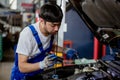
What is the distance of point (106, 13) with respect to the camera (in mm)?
1742

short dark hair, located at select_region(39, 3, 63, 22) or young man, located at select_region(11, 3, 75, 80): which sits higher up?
short dark hair, located at select_region(39, 3, 63, 22)

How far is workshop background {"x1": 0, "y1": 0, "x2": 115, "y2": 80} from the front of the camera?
3956 millimetres

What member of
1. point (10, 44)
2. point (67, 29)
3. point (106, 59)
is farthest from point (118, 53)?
point (10, 44)

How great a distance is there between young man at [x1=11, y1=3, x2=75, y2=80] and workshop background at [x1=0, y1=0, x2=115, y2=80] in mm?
432

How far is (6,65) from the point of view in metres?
6.08

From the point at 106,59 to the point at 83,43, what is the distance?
205 centimetres

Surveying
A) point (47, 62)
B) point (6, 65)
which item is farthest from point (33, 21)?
point (47, 62)

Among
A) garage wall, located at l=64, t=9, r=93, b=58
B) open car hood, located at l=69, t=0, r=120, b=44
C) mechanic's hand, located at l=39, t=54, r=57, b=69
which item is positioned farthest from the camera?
garage wall, located at l=64, t=9, r=93, b=58

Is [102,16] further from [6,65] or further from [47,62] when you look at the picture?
[6,65]

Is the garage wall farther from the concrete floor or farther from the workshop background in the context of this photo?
the concrete floor

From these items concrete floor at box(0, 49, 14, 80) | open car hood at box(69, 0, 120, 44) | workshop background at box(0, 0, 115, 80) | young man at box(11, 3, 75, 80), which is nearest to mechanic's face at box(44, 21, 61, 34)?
young man at box(11, 3, 75, 80)

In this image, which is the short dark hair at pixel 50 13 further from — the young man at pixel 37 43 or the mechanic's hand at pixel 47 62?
the mechanic's hand at pixel 47 62

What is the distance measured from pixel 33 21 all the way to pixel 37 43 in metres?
4.85

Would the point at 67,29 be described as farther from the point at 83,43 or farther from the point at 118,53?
the point at 118,53
